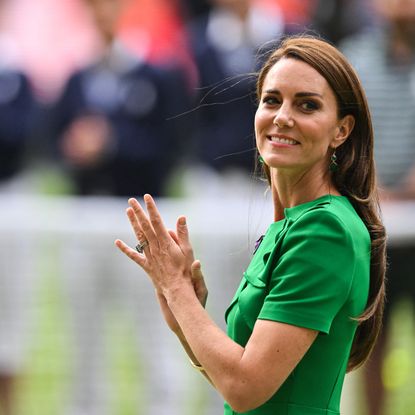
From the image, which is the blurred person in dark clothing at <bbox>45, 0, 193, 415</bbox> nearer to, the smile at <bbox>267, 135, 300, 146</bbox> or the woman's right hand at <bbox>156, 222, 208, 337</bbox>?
the woman's right hand at <bbox>156, 222, 208, 337</bbox>

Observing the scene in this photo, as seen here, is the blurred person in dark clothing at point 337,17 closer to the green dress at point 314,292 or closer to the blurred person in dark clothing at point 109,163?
the blurred person in dark clothing at point 109,163

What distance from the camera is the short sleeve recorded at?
→ 2.35 meters

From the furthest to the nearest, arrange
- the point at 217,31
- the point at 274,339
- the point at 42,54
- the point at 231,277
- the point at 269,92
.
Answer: the point at 42,54 → the point at 217,31 → the point at 231,277 → the point at 269,92 → the point at 274,339

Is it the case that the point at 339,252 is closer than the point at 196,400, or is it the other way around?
the point at 339,252

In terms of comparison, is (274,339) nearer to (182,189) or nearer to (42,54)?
(182,189)

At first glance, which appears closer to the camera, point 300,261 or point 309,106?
point 300,261

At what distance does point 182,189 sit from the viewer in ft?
19.5

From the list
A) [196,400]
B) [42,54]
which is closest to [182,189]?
[196,400]

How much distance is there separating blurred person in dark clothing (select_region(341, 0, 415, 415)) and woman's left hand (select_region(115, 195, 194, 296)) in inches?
125

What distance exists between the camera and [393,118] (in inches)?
229

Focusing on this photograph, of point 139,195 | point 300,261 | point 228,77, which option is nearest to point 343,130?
point 300,261

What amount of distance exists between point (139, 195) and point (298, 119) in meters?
3.63

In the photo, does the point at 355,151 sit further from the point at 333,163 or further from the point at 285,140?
the point at 285,140

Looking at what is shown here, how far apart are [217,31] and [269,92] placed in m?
3.80
